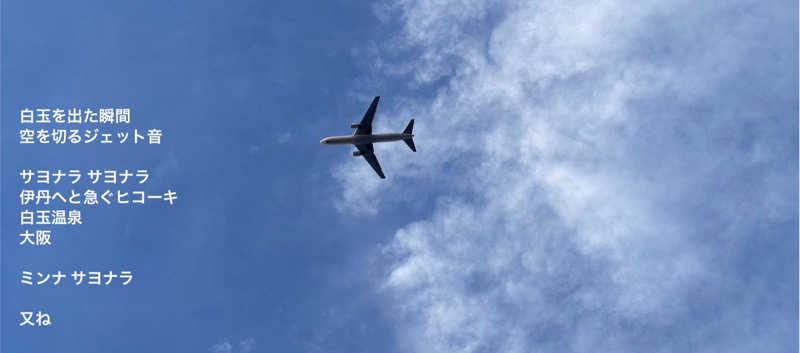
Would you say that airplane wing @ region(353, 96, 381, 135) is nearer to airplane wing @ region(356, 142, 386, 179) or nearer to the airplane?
the airplane

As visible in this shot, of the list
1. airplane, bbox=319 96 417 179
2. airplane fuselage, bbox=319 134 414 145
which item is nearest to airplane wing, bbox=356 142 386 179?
airplane, bbox=319 96 417 179

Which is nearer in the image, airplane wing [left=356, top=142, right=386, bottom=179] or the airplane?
the airplane

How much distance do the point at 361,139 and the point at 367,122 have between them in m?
4.02

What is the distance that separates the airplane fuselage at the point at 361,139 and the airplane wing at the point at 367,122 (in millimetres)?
1723

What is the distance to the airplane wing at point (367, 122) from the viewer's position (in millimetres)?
Answer: 129625

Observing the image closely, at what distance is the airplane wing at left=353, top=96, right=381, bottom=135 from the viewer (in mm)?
129625

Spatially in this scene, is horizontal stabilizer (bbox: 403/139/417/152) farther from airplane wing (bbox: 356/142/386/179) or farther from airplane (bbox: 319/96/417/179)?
airplane wing (bbox: 356/142/386/179)

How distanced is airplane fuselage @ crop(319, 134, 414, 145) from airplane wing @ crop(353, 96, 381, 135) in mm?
1723

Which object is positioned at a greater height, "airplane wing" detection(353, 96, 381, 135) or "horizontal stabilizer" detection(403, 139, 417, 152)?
"airplane wing" detection(353, 96, 381, 135)

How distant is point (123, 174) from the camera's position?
4237 inches

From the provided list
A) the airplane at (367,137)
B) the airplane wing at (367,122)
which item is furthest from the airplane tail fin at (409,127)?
the airplane wing at (367,122)

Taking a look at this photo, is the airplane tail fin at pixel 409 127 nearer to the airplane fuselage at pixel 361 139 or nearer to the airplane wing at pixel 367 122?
the airplane fuselage at pixel 361 139

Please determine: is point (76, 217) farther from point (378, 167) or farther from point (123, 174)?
point (378, 167)

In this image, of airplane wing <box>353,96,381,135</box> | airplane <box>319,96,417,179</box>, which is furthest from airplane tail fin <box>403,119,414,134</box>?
airplane wing <box>353,96,381,135</box>
